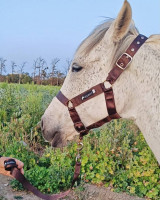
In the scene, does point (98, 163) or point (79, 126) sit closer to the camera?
point (79, 126)

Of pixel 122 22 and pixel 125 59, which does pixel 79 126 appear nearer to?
pixel 125 59

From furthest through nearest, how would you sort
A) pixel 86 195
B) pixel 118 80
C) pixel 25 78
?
pixel 25 78 < pixel 86 195 < pixel 118 80

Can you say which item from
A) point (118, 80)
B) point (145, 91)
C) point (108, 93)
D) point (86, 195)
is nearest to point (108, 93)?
point (108, 93)

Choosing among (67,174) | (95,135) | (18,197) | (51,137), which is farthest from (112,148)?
(51,137)

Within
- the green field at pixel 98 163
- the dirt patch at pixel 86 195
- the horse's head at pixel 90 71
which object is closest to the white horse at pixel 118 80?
the horse's head at pixel 90 71

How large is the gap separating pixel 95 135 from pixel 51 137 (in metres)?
2.81

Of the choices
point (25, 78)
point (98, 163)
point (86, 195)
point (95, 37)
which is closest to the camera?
point (95, 37)

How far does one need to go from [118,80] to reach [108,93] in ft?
0.34

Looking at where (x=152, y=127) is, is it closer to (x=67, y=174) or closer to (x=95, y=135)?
(x=67, y=174)

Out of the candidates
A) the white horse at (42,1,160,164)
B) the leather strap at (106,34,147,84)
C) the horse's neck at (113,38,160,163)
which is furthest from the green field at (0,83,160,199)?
the leather strap at (106,34,147,84)

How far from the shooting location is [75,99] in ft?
6.72

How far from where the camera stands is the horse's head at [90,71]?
1.90 m

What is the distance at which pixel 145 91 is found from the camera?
73.2 inches

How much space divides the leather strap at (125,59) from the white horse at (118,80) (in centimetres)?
3
